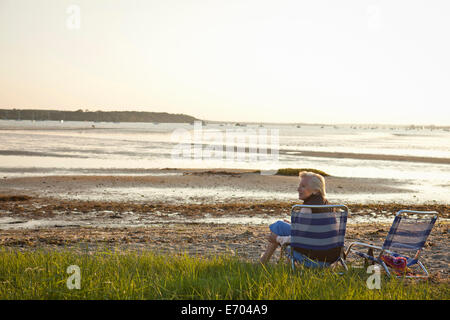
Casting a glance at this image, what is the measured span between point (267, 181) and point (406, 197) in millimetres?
6465

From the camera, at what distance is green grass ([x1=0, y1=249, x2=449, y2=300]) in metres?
4.60

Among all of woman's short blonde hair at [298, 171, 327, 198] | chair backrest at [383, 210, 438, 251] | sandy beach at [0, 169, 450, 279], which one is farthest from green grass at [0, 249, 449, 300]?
sandy beach at [0, 169, 450, 279]

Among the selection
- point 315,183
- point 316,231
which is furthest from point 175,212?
point 316,231

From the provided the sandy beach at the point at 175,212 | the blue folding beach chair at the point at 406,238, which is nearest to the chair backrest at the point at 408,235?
the blue folding beach chair at the point at 406,238

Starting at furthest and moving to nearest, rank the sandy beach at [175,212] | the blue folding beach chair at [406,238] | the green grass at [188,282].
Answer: the sandy beach at [175,212] < the blue folding beach chair at [406,238] < the green grass at [188,282]

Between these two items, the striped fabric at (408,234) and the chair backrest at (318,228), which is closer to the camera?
the chair backrest at (318,228)

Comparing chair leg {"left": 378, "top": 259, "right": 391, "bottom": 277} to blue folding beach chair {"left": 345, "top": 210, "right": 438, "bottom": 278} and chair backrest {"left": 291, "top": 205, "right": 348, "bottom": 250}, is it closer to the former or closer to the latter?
blue folding beach chair {"left": 345, "top": 210, "right": 438, "bottom": 278}

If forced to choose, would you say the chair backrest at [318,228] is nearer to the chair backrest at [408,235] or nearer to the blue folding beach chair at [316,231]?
the blue folding beach chair at [316,231]

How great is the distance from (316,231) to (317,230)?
0.06ft

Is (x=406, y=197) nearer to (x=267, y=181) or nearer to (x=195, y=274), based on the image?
(x=267, y=181)

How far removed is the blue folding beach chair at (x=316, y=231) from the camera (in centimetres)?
533

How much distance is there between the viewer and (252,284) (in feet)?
15.8

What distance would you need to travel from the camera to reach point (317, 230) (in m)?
5.40
